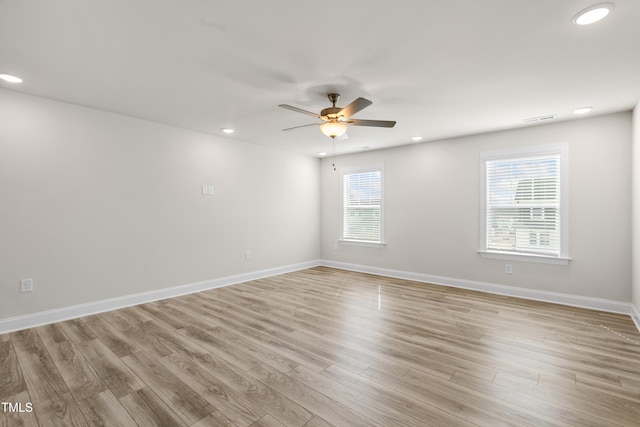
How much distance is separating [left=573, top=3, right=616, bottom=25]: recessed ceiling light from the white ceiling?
58mm

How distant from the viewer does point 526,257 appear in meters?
4.34

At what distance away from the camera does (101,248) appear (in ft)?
12.4

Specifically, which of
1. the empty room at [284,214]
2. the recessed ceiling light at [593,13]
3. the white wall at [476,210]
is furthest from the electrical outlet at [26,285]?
the recessed ceiling light at [593,13]

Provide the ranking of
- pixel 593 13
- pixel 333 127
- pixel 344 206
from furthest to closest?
pixel 344 206, pixel 333 127, pixel 593 13

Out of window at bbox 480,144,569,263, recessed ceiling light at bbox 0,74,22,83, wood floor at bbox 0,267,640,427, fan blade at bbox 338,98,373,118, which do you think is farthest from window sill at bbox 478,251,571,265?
recessed ceiling light at bbox 0,74,22,83

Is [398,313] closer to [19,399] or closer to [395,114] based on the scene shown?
[395,114]

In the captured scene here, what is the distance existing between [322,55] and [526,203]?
12.1 feet

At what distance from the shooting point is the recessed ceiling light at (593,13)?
1.81 meters

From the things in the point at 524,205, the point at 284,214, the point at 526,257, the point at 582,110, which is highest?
Answer: the point at 582,110

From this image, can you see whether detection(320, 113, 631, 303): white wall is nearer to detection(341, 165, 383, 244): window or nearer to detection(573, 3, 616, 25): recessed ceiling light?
detection(341, 165, 383, 244): window

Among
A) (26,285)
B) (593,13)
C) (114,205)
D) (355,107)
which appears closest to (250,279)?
(114,205)

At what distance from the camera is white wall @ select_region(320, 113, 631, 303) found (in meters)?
3.77

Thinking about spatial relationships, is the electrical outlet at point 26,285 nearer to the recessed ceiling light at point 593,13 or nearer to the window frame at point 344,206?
the window frame at point 344,206

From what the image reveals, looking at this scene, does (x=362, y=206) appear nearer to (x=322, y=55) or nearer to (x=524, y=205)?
(x=524, y=205)
